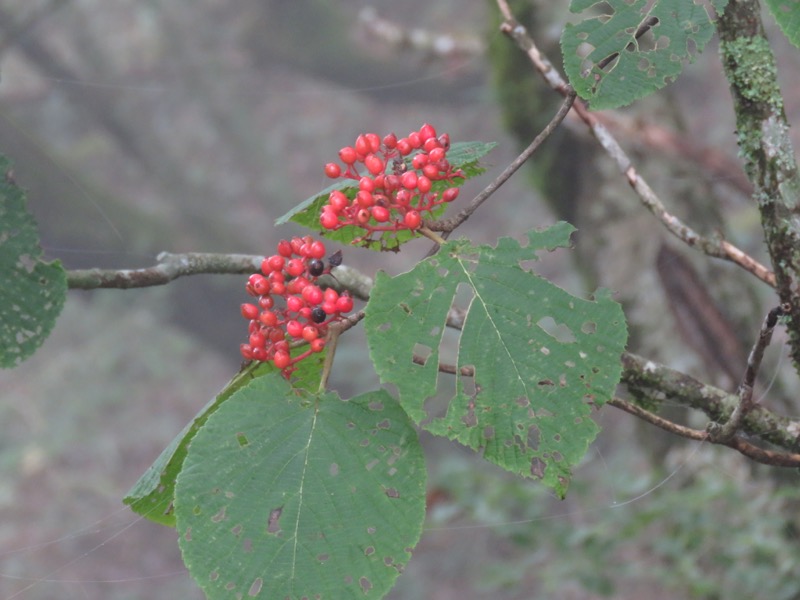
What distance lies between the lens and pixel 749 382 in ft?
2.94

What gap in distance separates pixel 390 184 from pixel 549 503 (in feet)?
7.41

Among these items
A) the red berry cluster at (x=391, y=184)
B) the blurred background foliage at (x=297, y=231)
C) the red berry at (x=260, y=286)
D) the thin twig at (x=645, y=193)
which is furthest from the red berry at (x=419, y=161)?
the blurred background foliage at (x=297, y=231)

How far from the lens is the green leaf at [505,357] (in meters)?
0.77

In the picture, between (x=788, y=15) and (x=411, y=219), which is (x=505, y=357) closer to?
(x=411, y=219)

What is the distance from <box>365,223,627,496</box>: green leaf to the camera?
2.53 ft

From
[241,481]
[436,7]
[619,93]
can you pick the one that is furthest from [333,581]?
[436,7]

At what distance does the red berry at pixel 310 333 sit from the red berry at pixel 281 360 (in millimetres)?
30

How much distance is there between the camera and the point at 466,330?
31.7 inches

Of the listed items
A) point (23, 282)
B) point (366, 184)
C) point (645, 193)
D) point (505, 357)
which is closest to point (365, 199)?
point (366, 184)

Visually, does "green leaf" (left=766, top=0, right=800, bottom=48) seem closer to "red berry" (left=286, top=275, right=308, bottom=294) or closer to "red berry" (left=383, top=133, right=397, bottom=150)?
"red berry" (left=383, top=133, right=397, bottom=150)

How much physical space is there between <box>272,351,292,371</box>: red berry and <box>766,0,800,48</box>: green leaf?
23.6 inches

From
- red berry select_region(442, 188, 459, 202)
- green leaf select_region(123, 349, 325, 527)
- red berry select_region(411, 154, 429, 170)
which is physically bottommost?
green leaf select_region(123, 349, 325, 527)

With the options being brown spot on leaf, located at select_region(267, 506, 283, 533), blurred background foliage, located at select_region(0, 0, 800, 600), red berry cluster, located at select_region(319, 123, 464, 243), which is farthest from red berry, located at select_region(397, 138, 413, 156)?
blurred background foliage, located at select_region(0, 0, 800, 600)

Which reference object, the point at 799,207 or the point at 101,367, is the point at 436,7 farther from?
the point at 799,207
